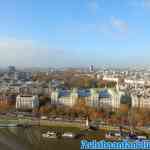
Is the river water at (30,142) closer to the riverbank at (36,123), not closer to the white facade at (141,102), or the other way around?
the riverbank at (36,123)

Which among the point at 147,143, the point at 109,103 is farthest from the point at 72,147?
the point at 109,103

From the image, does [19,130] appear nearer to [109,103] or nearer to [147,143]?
[147,143]

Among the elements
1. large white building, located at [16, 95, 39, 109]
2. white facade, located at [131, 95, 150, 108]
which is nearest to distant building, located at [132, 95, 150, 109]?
white facade, located at [131, 95, 150, 108]

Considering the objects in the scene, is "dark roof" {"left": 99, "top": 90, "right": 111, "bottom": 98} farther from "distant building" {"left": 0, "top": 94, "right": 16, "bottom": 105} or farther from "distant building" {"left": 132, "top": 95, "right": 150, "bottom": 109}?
"distant building" {"left": 0, "top": 94, "right": 16, "bottom": 105}

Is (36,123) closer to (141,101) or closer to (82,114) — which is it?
(82,114)

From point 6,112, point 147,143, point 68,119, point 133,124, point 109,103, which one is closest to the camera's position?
point 147,143
